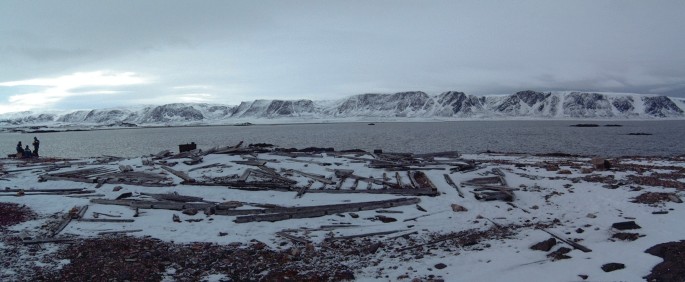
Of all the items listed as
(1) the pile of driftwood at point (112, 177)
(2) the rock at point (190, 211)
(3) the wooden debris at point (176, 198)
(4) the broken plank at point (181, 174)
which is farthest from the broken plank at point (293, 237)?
(1) the pile of driftwood at point (112, 177)

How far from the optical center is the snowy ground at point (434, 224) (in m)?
9.62

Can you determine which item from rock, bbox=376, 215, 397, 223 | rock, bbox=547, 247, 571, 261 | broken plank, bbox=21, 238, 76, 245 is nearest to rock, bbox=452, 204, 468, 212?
rock, bbox=376, 215, 397, 223

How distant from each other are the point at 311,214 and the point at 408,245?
13.0 ft

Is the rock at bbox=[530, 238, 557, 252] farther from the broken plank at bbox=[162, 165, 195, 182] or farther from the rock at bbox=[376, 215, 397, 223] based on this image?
the broken plank at bbox=[162, 165, 195, 182]

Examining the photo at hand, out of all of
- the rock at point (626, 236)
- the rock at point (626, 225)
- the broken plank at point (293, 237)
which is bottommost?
the broken plank at point (293, 237)

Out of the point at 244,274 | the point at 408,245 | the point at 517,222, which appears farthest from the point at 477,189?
the point at 244,274

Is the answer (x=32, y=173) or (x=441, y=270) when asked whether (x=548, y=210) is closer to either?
(x=441, y=270)

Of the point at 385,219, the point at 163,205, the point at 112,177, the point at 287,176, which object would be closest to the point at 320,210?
the point at 385,219

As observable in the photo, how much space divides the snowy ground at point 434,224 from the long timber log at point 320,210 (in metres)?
0.25

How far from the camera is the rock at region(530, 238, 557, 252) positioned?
10.6 meters

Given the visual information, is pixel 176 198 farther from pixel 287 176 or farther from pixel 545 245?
pixel 545 245

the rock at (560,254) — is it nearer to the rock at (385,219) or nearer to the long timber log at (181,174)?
the rock at (385,219)

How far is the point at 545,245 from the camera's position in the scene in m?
10.7

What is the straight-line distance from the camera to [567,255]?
1010 centimetres
